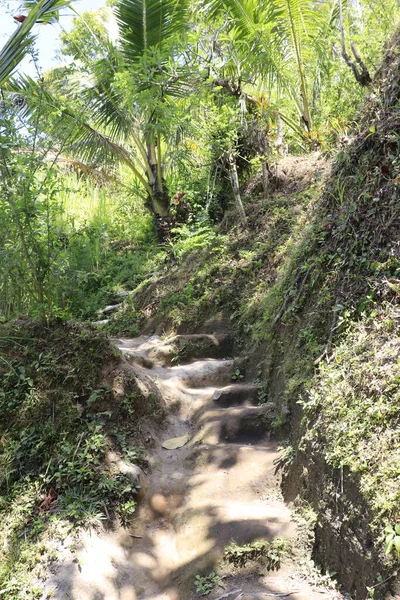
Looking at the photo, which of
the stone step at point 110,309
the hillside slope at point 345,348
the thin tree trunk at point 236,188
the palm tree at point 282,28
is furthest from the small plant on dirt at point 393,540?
the palm tree at point 282,28

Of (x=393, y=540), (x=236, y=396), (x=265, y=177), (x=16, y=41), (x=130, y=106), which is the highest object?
(x=130, y=106)

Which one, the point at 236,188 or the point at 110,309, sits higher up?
the point at 236,188

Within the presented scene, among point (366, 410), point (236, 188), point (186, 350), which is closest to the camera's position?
point (366, 410)

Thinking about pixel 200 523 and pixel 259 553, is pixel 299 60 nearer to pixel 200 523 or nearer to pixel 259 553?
pixel 200 523

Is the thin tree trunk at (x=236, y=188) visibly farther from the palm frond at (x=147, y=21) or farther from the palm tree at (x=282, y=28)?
the palm frond at (x=147, y=21)

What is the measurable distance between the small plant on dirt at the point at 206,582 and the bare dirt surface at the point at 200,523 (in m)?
0.03

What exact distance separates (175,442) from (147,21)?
7.89m

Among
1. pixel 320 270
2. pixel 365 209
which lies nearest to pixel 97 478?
pixel 320 270

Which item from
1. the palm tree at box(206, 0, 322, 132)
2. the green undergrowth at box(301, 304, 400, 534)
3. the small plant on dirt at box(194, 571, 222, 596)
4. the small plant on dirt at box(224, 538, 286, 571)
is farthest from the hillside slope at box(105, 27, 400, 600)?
the palm tree at box(206, 0, 322, 132)

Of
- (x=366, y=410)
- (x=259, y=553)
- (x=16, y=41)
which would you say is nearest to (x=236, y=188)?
(x=16, y=41)

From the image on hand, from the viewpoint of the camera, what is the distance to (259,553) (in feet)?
9.16

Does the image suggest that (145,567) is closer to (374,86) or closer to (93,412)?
(93,412)

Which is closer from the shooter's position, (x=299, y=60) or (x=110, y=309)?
(x=299, y=60)

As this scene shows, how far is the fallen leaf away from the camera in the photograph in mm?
4215
